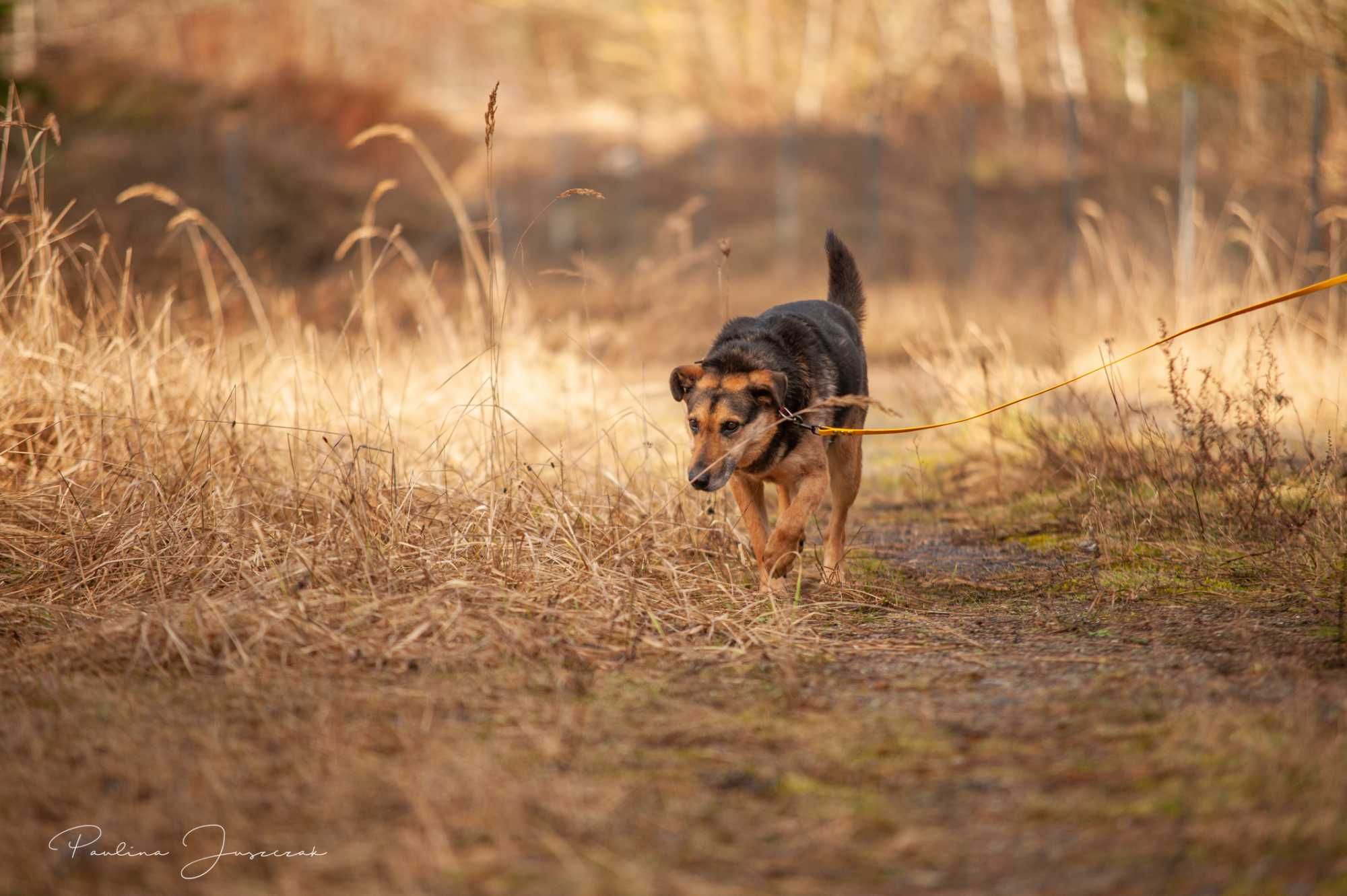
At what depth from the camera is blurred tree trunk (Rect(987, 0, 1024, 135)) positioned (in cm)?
2708

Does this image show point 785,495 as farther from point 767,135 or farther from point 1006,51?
point 1006,51

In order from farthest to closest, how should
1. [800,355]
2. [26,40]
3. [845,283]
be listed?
1. [26,40]
2. [845,283]
3. [800,355]

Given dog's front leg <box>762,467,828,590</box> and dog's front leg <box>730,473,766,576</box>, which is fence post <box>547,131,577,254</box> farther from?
dog's front leg <box>762,467,828,590</box>

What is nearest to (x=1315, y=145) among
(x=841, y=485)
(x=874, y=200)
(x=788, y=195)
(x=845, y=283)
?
(x=845, y=283)

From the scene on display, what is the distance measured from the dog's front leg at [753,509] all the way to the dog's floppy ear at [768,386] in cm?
33

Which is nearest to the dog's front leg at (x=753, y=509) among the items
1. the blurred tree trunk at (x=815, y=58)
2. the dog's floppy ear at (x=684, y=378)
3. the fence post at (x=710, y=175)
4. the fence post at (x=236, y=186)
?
the dog's floppy ear at (x=684, y=378)

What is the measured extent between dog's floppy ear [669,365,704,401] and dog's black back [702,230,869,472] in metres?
0.06

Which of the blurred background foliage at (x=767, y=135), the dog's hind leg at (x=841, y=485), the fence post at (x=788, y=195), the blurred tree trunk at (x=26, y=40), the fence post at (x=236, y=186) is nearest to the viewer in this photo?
the dog's hind leg at (x=841, y=485)

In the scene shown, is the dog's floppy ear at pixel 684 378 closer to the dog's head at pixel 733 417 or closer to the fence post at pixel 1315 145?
the dog's head at pixel 733 417

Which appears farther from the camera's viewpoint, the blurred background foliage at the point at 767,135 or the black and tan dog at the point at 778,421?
the blurred background foliage at the point at 767,135

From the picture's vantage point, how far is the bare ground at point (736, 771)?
2127mm

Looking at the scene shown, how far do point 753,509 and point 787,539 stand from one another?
0.81ft

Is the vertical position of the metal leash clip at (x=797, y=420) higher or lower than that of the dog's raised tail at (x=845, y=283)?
lower

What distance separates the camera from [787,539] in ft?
14.4
